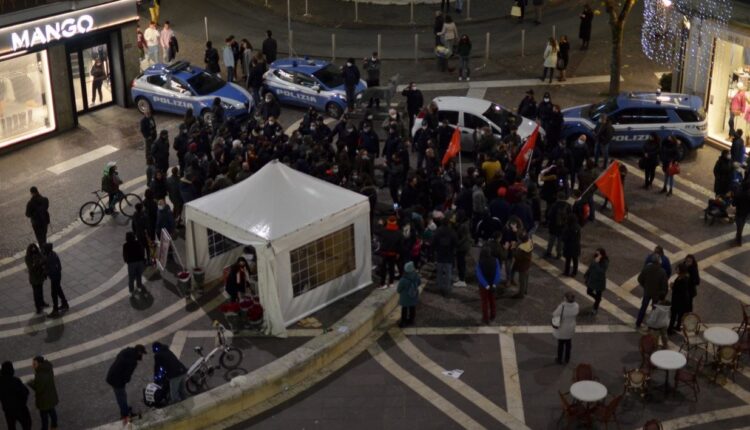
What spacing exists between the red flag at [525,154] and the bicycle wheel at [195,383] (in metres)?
9.77

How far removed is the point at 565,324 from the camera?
2047 cm

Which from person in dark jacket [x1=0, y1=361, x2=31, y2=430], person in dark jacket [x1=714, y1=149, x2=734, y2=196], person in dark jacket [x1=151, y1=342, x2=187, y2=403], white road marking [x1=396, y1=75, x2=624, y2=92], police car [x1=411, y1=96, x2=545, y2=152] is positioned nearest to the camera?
person in dark jacket [x1=0, y1=361, x2=31, y2=430]

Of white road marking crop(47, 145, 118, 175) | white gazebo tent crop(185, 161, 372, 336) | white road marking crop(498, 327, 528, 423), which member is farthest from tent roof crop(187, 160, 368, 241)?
white road marking crop(47, 145, 118, 175)

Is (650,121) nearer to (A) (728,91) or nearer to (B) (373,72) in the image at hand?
(A) (728,91)

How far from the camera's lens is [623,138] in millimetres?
30078

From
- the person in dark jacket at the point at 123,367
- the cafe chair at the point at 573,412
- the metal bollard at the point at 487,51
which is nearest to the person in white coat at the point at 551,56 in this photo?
the metal bollard at the point at 487,51

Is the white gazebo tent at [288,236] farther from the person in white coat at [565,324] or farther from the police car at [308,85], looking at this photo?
the police car at [308,85]

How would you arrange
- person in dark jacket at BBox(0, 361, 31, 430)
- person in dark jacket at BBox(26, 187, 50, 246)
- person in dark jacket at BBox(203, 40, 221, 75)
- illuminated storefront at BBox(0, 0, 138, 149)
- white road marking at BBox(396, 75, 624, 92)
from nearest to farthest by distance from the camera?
person in dark jacket at BBox(0, 361, 31, 430) < person in dark jacket at BBox(26, 187, 50, 246) < illuminated storefront at BBox(0, 0, 138, 149) < person in dark jacket at BBox(203, 40, 221, 75) < white road marking at BBox(396, 75, 624, 92)

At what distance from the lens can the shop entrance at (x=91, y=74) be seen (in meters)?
33.1

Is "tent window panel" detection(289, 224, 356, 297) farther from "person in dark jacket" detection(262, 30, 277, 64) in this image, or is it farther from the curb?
"person in dark jacket" detection(262, 30, 277, 64)

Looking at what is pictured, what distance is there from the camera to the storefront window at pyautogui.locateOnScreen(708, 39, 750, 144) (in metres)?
30.9

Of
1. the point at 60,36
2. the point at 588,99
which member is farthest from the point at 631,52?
the point at 60,36

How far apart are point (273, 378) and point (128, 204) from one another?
873cm

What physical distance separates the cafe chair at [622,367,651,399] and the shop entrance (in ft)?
62.7
